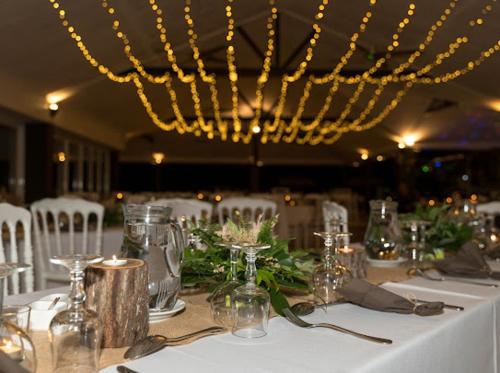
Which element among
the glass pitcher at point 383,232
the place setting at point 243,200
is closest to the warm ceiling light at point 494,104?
the place setting at point 243,200

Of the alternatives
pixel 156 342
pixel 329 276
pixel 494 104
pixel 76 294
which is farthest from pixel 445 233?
pixel 494 104

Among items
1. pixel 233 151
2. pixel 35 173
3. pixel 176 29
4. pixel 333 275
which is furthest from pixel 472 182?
pixel 333 275

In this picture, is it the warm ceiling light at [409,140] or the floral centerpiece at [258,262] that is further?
the warm ceiling light at [409,140]

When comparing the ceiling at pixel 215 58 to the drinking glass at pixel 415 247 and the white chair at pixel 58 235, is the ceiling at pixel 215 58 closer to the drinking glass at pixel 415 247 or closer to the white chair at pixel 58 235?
the white chair at pixel 58 235

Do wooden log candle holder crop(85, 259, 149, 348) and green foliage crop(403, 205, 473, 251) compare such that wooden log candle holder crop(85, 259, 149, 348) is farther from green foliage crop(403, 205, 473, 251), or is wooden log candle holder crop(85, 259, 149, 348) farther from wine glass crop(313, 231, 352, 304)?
green foliage crop(403, 205, 473, 251)

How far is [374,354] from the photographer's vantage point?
103 cm

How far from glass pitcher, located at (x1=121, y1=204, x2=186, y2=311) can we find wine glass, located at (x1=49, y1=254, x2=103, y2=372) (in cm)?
32

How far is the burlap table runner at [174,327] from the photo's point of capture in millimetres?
984

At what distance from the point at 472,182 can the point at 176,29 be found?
10.1m

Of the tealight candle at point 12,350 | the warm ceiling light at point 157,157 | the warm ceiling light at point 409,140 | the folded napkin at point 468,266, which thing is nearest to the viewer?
the tealight candle at point 12,350

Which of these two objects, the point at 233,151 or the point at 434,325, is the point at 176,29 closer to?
the point at 434,325

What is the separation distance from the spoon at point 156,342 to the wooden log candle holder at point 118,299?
4 cm

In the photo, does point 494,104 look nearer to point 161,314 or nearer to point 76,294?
Answer: point 161,314

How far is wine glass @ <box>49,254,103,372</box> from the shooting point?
0.88 metres
